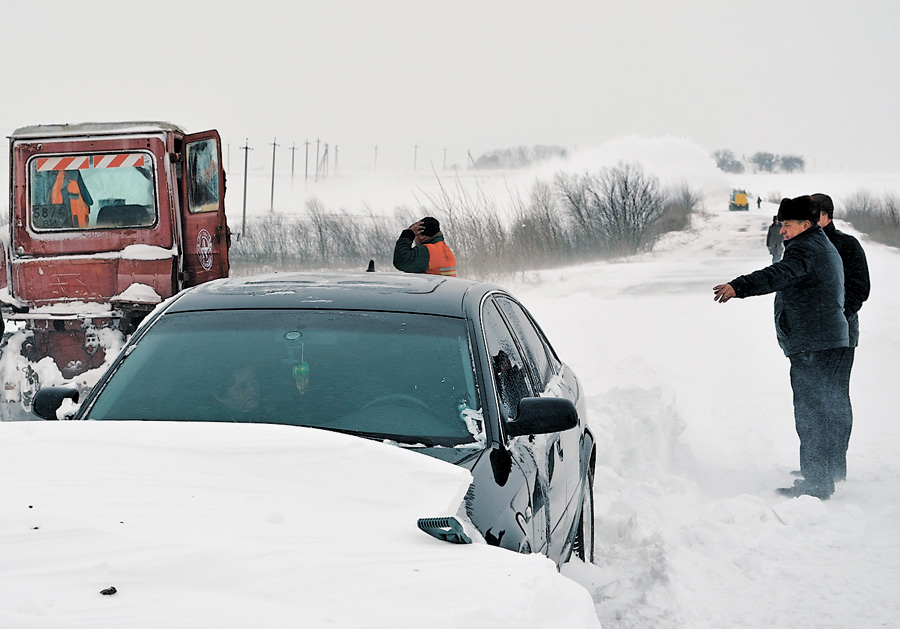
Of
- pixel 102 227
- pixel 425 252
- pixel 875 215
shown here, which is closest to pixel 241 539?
pixel 425 252

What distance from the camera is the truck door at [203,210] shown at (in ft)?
30.0

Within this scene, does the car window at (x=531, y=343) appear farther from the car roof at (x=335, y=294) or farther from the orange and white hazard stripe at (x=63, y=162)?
the orange and white hazard stripe at (x=63, y=162)

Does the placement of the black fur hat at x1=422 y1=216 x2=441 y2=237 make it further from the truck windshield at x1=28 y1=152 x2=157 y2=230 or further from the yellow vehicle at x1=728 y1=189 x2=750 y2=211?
the yellow vehicle at x1=728 y1=189 x2=750 y2=211

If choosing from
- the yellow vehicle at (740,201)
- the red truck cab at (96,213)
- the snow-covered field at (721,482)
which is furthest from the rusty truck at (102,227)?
the yellow vehicle at (740,201)

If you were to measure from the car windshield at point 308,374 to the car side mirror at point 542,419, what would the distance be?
146 millimetres

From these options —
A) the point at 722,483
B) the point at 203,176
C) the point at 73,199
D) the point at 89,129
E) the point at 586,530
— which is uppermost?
the point at 89,129

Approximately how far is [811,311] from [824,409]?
62 cm

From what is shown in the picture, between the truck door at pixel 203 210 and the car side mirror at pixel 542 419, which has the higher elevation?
the truck door at pixel 203 210

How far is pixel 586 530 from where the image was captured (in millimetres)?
4297

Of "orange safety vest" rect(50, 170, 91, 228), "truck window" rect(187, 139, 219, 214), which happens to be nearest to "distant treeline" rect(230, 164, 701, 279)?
"truck window" rect(187, 139, 219, 214)

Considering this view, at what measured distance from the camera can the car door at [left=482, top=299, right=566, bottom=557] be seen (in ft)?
10.6

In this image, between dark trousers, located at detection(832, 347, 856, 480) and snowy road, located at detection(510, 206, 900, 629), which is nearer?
snowy road, located at detection(510, 206, 900, 629)

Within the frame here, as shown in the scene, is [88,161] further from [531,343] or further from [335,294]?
[335,294]

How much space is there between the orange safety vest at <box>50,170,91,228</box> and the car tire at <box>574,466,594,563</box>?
6.02 meters
